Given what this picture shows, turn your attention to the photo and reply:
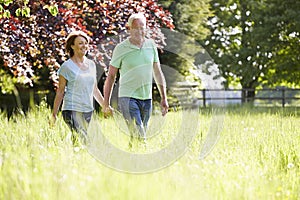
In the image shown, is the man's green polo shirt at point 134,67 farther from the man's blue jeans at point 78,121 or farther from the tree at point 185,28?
the tree at point 185,28

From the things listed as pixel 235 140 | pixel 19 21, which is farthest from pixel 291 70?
pixel 235 140

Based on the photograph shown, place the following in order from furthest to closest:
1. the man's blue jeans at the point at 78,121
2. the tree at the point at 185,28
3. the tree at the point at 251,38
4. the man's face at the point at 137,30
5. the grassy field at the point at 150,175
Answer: the tree at the point at 251,38 → the tree at the point at 185,28 → the man's face at the point at 137,30 → the man's blue jeans at the point at 78,121 → the grassy field at the point at 150,175

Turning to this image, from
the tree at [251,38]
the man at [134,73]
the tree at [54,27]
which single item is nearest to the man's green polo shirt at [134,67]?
the man at [134,73]

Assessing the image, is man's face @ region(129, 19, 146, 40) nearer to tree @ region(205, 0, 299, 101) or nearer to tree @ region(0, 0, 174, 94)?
tree @ region(0, 0, 174, 94)

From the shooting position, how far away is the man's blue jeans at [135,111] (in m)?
5.61

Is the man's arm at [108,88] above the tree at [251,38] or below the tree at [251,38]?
below

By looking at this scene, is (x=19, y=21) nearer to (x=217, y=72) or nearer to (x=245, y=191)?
(x=245, y=191)

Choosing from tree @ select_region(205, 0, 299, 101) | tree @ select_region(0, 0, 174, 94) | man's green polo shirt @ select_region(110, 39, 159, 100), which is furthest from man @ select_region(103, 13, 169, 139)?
tree @ select_region(205, 0, 299, 101)

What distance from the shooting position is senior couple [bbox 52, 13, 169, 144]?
5.46 m

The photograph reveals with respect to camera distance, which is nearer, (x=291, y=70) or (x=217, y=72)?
(x=291, y=70)

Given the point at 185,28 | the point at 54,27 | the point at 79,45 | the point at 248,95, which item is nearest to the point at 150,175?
the point at 79,45

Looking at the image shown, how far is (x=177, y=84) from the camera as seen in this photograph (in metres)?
21.1

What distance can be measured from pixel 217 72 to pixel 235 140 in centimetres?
2219

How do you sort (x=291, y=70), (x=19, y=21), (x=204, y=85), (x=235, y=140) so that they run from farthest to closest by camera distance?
(x=204, y=85) → (x=291, y=70) → (x=19, y=21) → (x=235, y=140)
